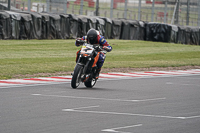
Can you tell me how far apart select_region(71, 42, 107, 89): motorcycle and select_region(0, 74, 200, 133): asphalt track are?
0.30 meters

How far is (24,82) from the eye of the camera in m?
12.8

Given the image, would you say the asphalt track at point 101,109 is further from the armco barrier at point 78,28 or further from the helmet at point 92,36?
the armco barrier at point 78,28

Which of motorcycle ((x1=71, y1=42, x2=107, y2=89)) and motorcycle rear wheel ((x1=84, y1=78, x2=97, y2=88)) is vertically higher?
motorcycle ((x1=71, y1=42, x2=107, y2=89))

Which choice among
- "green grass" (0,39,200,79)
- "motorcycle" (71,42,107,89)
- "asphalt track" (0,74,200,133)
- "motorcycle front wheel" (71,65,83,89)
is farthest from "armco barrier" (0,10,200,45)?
"motorcycle front wheel" (71,65,83,89)

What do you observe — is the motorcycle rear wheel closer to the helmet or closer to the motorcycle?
the motorcycle

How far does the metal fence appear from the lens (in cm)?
3419

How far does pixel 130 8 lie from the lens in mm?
42094

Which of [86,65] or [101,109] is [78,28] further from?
[101,109]

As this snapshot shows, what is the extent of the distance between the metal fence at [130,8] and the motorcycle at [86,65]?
21283mm

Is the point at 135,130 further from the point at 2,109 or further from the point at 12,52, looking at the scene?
the point at 12,52

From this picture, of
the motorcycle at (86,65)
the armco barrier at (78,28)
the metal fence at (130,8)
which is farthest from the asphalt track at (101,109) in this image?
the metal fence at (130,8)

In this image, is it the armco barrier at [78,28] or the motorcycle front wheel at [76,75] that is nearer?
the motorcycle front wheel at [76,75]

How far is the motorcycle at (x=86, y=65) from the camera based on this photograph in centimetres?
1139

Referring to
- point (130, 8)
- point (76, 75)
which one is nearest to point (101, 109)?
point (76, 75)
